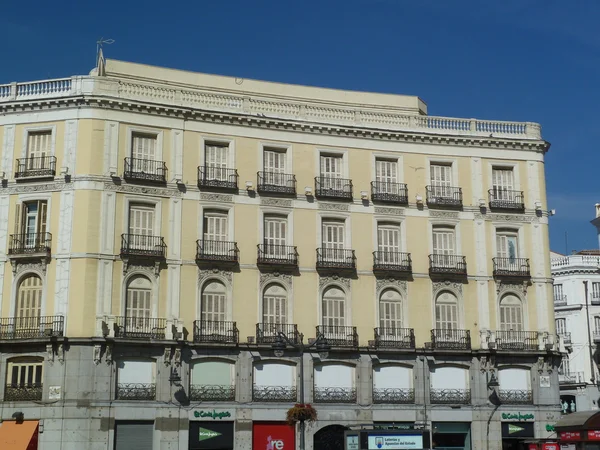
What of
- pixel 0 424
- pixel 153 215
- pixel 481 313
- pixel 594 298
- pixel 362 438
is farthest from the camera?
pixel 594 298

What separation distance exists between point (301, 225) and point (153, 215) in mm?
7871

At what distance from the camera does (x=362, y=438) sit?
1576 inches

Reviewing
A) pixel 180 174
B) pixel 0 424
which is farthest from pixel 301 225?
pixel 0 424

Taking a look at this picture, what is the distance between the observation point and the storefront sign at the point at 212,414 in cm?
4592

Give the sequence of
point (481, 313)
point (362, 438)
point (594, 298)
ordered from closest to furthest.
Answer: point (362, 438), point (481, 313), point (594, 298)

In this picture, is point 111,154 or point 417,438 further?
point 111,154

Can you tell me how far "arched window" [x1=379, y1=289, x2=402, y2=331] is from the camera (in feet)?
165

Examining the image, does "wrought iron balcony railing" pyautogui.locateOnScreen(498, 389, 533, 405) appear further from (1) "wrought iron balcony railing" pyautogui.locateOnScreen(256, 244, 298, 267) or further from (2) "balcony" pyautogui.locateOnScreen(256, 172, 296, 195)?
(2) "balcony" pyautogui.locateOnScreen(256, 172, 296, 195)

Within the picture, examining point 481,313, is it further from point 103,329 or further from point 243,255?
point 103,329

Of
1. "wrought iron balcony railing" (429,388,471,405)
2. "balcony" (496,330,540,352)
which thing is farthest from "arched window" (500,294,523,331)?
"wrought iron balcony railing" (429,388,471,405)

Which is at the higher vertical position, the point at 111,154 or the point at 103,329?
the point at 111,154

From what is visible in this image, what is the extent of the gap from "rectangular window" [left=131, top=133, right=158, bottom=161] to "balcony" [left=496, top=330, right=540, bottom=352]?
2110cm

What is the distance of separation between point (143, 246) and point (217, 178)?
545 cm

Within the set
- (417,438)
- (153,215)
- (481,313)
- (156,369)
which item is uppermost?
(153,215)
